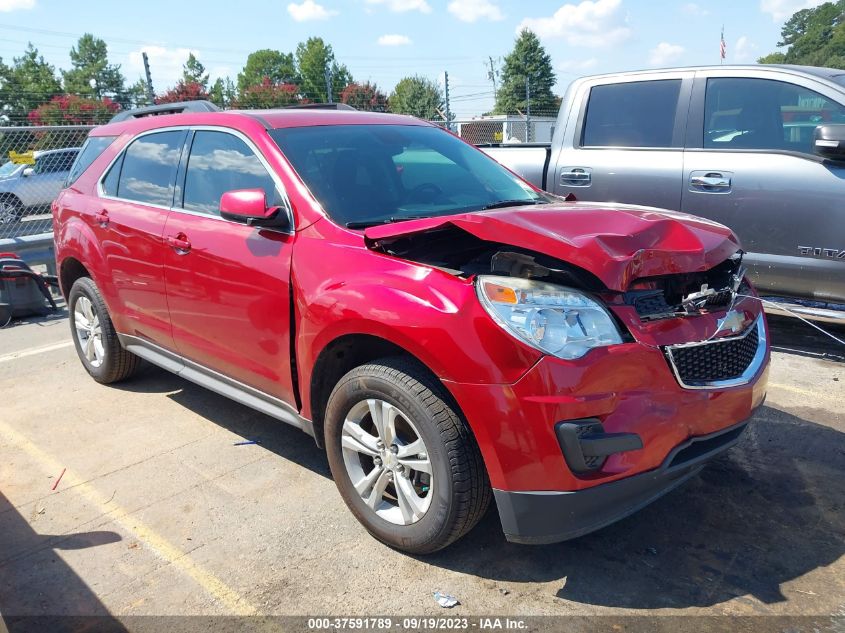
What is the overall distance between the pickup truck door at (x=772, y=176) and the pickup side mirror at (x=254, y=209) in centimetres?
348

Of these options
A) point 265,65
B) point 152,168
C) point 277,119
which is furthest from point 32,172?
point 265,65

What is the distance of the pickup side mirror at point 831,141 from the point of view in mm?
4605

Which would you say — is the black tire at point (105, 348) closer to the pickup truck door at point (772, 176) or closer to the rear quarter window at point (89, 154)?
the rear quarter window at point (89, 154)

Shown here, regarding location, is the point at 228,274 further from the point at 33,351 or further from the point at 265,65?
the point at 265,65

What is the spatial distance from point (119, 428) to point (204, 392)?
2.35 feet

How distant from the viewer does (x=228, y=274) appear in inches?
137

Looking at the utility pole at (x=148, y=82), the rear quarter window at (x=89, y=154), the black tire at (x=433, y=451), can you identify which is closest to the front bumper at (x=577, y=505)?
the black tire at (x=433, y=451)

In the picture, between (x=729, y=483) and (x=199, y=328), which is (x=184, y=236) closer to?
(x=199, y=328)

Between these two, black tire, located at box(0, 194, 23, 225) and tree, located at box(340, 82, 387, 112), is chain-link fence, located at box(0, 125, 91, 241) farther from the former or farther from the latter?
tree, located at box(340, 82, 387, 112)

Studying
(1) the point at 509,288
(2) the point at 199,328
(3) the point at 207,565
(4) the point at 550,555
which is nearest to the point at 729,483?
(4) the point at 550,555

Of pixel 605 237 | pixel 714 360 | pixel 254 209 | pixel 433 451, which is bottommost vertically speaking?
pixel 433 451

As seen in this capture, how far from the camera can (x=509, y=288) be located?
97.6 inches

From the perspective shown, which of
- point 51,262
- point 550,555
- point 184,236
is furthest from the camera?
point 51,262

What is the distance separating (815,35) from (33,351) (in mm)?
121283
